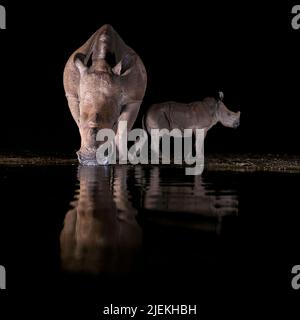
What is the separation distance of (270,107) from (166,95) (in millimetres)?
4595

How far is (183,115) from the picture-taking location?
11922 mm

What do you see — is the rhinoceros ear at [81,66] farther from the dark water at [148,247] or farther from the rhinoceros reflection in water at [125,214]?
the dark water at [148,247]

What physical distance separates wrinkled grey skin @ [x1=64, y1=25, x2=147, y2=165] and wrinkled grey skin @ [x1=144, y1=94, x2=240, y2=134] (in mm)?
1406

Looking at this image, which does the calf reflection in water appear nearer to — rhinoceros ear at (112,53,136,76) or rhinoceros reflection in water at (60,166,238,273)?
rhinoceros reflection in water at (60,166,238,273)

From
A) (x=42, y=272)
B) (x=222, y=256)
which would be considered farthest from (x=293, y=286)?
(x=42, y=272)

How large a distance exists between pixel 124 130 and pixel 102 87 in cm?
138

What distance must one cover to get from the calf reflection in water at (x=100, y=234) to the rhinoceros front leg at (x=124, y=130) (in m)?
5.08

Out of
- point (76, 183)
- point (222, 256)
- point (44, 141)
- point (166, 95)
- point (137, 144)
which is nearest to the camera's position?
point (222, 256)

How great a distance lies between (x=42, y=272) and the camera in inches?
86.6

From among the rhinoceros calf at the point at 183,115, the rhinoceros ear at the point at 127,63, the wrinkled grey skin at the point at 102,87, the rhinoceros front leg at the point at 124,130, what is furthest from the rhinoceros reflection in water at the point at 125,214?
the rhinoceros calf at the point at 183,115

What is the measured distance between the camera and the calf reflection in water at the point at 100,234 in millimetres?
2295

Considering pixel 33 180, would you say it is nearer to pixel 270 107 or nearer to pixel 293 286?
pixel 293 286

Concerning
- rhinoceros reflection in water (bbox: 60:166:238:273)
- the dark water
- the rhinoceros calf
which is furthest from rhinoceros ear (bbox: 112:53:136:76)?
the dark water
